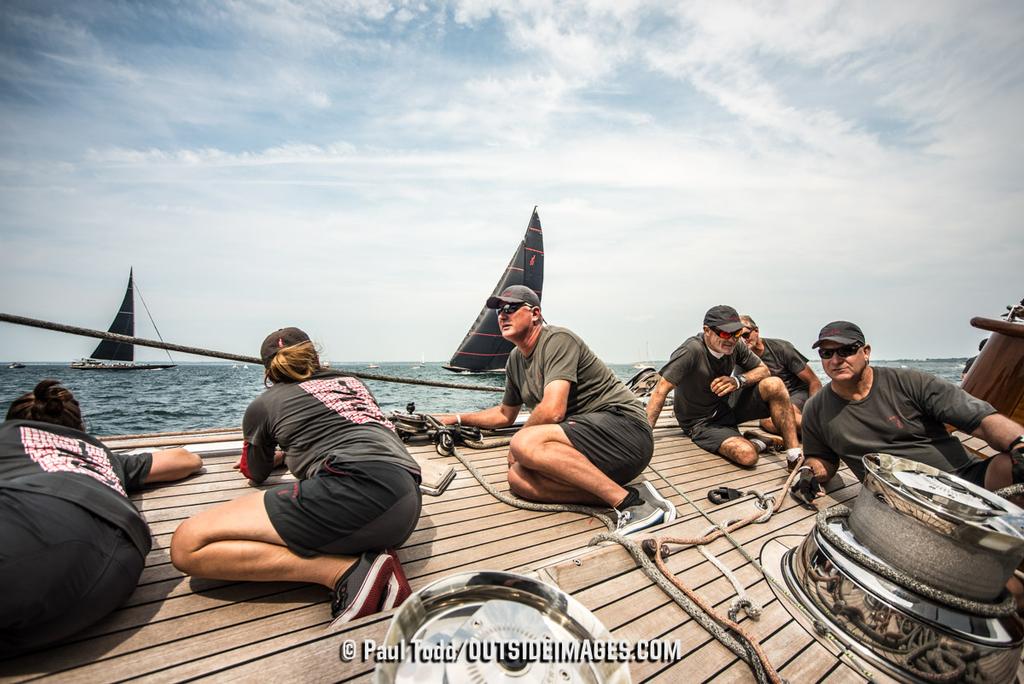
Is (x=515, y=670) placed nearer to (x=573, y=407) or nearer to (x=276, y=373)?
(x=276, y=373)

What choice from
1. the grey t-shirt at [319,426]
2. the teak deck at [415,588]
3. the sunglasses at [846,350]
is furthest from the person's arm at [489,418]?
the sunglasses at [846,350]

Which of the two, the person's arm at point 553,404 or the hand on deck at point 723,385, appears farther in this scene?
the hand on deck at point 723,385

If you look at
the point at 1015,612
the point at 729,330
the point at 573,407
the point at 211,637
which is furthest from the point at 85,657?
the point at 729,330

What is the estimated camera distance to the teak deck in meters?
1.30

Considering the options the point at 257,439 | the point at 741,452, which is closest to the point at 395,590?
the point at 257,439

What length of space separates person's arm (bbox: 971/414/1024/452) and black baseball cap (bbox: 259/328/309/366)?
3.48m

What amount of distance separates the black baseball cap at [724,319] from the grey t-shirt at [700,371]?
0.80 ft

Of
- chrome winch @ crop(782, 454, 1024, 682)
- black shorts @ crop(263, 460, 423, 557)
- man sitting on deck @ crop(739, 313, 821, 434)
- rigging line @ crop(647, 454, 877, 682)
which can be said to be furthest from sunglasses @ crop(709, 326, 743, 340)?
black shorts @ crop(263, 460, 423, 557)

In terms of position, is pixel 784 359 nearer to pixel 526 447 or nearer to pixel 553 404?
pixel 553 404

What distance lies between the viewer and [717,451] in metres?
4.11

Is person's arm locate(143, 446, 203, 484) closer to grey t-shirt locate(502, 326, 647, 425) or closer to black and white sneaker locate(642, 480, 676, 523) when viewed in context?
grey t-shirt locate(502, 326, 647, 425)

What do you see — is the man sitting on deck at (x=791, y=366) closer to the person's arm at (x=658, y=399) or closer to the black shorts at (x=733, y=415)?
the black shorts at (x=733, y=415)

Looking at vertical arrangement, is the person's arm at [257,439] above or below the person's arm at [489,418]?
above

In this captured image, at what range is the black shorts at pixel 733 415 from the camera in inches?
Answer: 169
